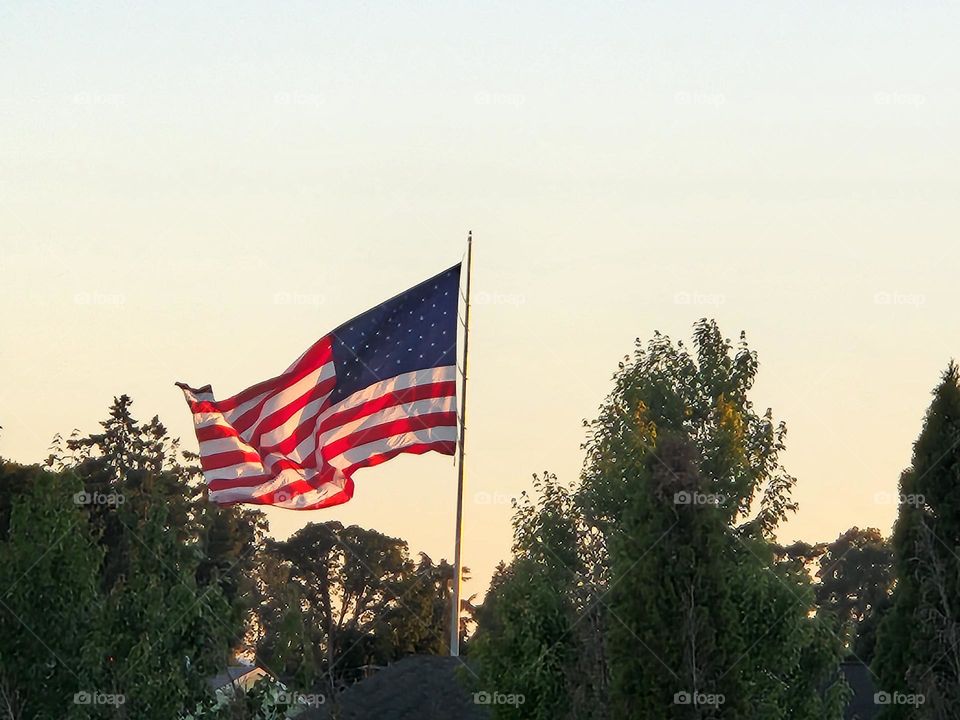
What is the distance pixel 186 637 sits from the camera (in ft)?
96.7

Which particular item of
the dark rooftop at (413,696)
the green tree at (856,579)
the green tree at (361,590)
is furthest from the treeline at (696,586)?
the green tree at (856,579)

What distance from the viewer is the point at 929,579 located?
115ft

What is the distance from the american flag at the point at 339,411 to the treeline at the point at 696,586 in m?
4.84

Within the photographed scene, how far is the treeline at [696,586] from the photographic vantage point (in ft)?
97.4

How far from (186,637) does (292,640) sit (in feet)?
15.4

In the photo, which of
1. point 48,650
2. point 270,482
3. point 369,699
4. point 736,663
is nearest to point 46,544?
point 48,650

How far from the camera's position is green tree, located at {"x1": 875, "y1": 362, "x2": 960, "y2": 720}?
34.2 m

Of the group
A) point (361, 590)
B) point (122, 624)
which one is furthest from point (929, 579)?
point (361, 590)
